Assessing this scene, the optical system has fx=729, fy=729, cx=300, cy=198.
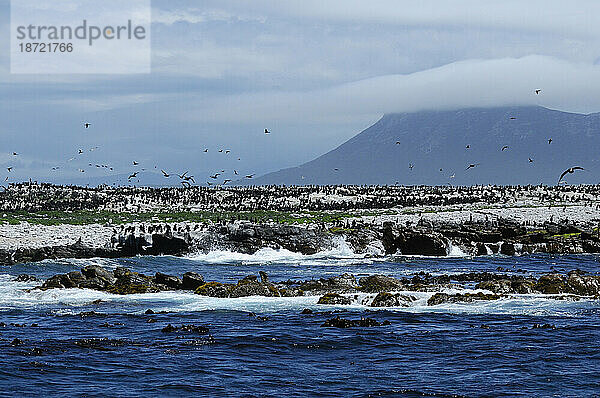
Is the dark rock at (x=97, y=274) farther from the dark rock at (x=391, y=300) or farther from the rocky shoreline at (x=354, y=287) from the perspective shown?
the dark rock at (x=391, y=300)

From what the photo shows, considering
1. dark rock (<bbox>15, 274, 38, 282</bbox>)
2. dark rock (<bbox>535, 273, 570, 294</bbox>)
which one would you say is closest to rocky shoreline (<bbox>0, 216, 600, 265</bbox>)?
dark rock (<bbox>15, 274, 38, 282</bbox>)

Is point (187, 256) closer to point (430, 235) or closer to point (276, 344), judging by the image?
point (430, 235)

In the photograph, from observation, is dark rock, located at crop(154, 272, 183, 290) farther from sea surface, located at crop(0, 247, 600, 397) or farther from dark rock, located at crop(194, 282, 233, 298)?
dark rock, located at crop(194, 282, 233, 298)

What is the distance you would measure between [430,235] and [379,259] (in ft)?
18.5

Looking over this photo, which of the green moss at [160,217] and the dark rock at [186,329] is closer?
the dark rock at [186,329]

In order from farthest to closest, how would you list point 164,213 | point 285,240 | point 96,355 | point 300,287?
point 164,213 < point 285,240 < point 300,287 < point 96,355

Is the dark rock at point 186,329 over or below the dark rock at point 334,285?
below

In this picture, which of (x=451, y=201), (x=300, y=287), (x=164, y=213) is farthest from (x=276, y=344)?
(x=451, y=201)

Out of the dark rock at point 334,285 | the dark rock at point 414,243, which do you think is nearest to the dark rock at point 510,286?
the dark rock at point 334,285

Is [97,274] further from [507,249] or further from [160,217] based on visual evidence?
[507,249]

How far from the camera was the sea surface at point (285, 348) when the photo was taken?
62.5ft

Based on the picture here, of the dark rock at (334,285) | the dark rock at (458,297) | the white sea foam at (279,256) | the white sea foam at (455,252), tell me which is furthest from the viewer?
the white sea foam at (455,252)

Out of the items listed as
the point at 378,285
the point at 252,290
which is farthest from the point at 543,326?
the point at 252,290

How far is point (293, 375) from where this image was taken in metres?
20.3
